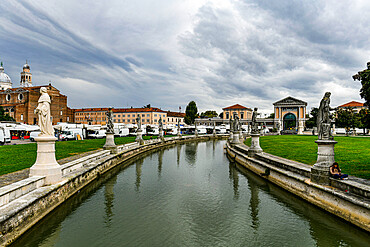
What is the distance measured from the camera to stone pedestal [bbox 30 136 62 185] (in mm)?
9078

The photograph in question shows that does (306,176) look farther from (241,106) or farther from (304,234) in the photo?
(241,106)

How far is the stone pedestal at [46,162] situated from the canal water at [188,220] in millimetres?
1349

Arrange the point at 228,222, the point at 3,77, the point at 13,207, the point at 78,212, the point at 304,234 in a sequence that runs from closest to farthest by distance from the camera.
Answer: the point at 13,207, the point at 304,234, the point at 228,222, the point at 78,212, the point at 3,77

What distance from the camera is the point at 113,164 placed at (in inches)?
741

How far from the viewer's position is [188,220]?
862 centimetres

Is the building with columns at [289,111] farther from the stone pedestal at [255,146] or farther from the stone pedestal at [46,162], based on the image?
the stone pedestal at [46,162]

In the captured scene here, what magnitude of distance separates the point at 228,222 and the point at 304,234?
8.38ft

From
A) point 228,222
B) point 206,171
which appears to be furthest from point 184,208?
point 206,171

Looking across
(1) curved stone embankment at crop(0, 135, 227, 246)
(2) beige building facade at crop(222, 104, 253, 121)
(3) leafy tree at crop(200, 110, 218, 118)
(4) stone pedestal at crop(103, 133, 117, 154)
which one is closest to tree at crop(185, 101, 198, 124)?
(2) beige building facade at crop(222, 104, 253, 121)

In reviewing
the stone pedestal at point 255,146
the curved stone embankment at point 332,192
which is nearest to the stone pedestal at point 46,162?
the curved stone embankment at point 332,192

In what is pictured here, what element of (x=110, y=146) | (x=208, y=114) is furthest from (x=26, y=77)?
(x=110, y=146)

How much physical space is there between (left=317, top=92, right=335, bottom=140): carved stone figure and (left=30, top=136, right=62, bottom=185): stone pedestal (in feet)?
37.1

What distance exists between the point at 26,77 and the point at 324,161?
436 ft

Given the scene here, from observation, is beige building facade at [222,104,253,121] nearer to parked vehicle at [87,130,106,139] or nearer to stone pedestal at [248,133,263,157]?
parked vehicle at [87,130,106,139]
